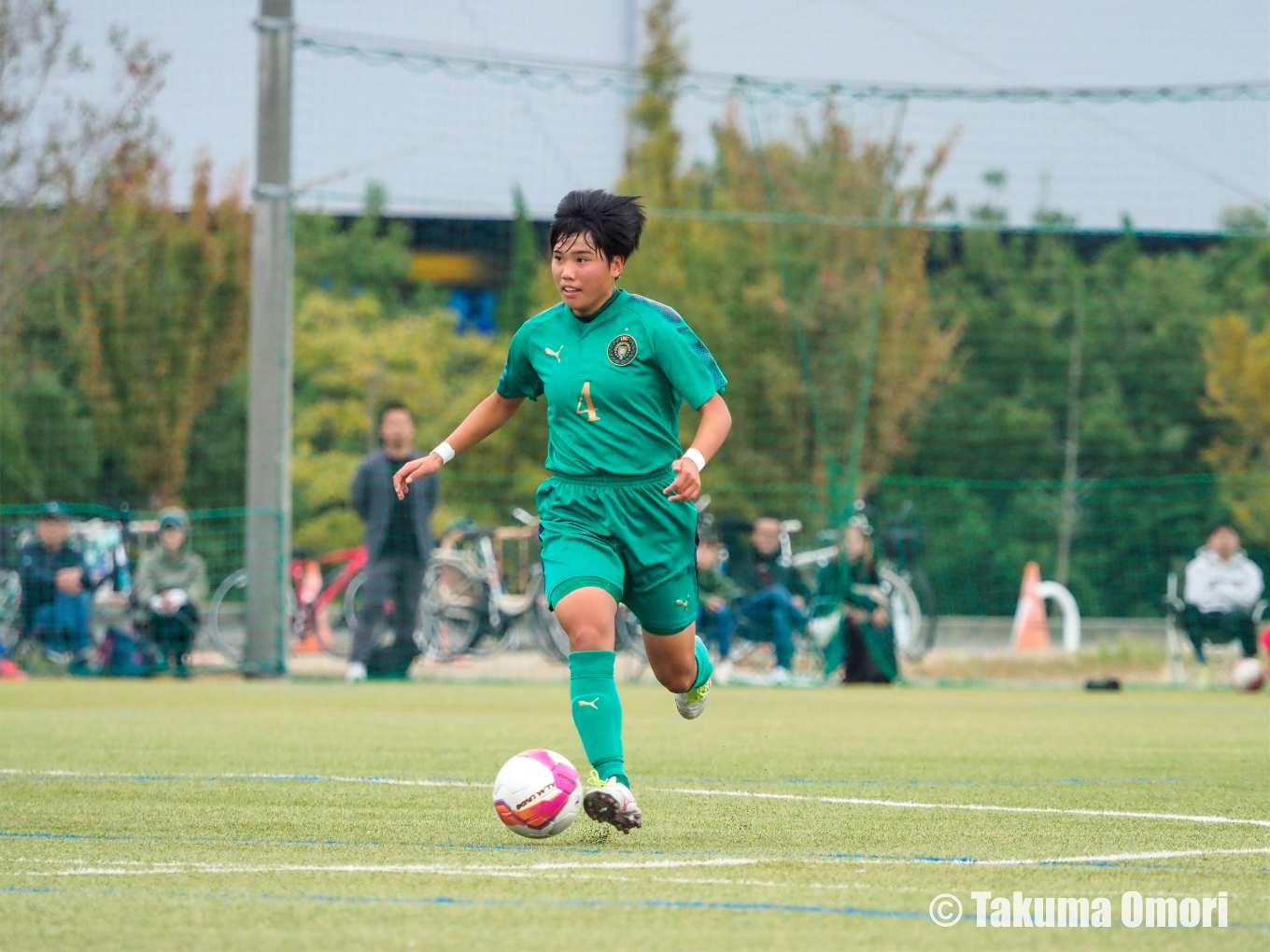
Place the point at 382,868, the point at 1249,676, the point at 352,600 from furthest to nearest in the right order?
the point at 352,600 < the point at 1249,676 < the point at 382,868

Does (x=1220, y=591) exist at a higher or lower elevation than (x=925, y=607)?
higher

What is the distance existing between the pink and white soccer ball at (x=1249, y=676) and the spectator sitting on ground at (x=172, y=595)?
895 centimetres

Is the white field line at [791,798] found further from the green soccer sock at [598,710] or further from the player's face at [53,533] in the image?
the player's face at [53,533]

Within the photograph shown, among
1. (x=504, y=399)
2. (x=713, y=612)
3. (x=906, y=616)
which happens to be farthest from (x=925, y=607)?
(x=504, y=399)

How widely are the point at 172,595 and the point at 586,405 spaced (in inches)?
446

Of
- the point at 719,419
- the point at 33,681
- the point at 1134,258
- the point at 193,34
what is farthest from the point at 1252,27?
the point at 719,419

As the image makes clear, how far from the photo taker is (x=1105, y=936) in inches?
135

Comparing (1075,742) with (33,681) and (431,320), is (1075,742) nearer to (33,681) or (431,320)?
(33,681)

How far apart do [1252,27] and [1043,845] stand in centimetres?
1624

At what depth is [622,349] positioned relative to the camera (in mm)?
5594

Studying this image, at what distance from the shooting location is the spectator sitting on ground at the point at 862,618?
15.4 m

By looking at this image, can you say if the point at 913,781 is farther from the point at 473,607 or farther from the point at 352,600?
the point at 352,600

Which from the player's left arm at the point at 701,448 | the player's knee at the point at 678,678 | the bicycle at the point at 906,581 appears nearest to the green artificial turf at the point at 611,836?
the player's knee at the point at 678,678

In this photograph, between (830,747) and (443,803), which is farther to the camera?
(830,747)
